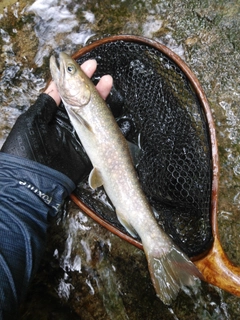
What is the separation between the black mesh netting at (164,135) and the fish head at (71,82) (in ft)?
0.88

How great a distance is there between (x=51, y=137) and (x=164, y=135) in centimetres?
70

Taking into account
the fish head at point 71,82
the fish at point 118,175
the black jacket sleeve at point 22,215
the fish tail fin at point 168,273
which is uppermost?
the fish head at point 71,82

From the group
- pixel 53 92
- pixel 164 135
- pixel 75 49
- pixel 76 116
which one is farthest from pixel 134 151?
pixel 75 49

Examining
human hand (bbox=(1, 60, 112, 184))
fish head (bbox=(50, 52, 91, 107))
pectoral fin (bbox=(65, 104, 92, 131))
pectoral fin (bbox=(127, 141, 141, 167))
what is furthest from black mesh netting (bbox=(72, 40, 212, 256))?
pectoral fin (bbox=(65, 104, 92, 131))

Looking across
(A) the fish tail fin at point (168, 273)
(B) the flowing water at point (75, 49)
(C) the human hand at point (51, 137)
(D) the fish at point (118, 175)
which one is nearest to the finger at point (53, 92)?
(C) the human hand at point (51, 137)

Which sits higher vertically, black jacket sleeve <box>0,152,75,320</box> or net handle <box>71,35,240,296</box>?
net handle <box>71,35,240,296</box>

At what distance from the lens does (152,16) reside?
2.52 metres

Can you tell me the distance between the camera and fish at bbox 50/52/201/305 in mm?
1742

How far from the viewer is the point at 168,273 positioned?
1.76 metres

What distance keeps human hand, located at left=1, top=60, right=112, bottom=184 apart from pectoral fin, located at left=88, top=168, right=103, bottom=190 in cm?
24

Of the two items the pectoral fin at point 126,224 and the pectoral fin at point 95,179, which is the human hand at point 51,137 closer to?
the pectoral fin at point 95,179

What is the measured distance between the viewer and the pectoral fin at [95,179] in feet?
6.20

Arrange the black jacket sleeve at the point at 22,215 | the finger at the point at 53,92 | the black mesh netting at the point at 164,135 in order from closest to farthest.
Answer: the black jacket sleeve at the point at 22,215 → the black mesh netting at the point at 164,135 → the finger at the point at 53,92

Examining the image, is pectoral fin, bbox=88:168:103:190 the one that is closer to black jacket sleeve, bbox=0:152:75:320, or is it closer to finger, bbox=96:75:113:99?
black jacket sleeve, bbox=0:152:75:320
